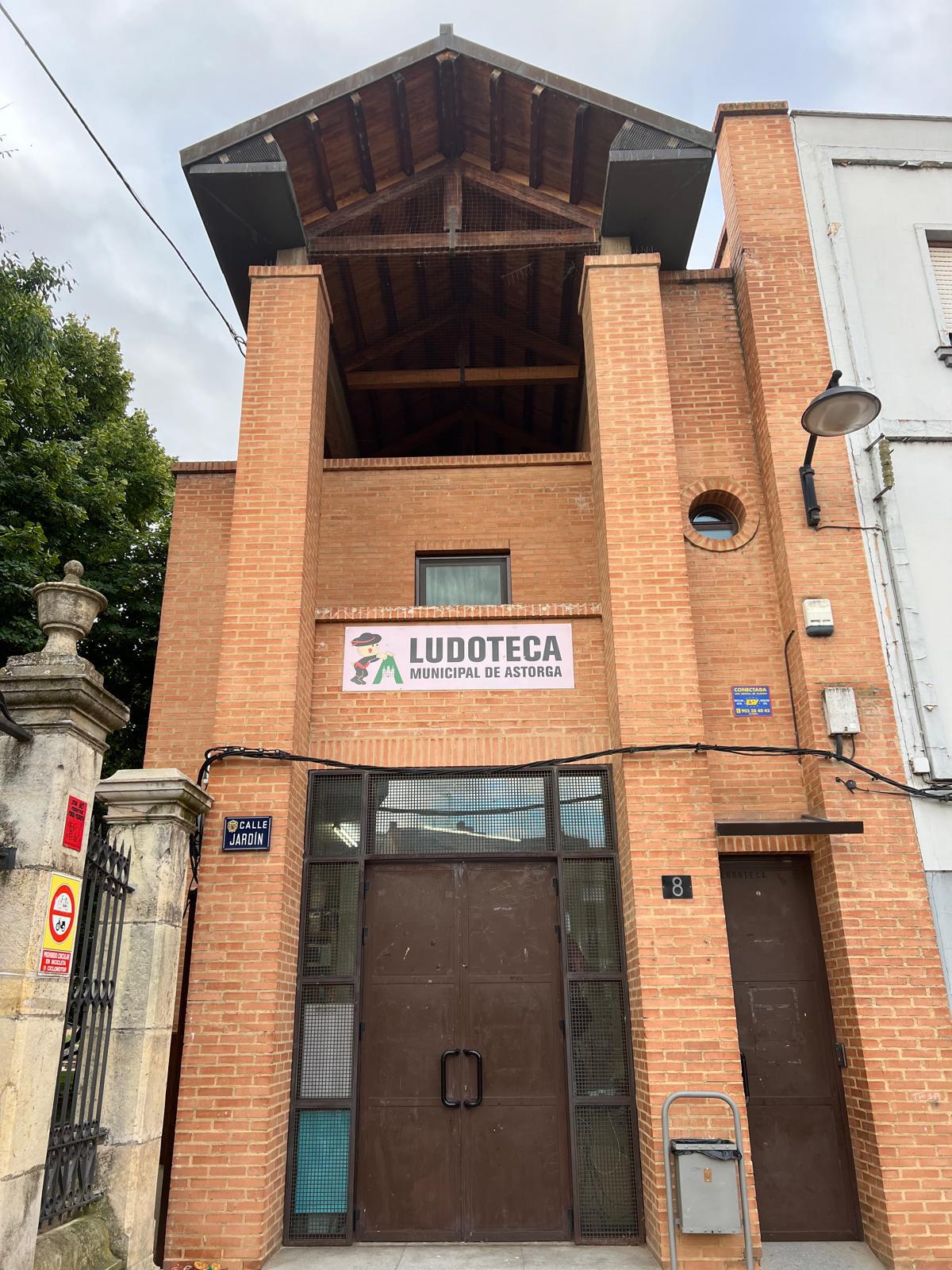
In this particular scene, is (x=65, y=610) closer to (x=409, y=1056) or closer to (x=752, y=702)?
(x=409, y=1056)

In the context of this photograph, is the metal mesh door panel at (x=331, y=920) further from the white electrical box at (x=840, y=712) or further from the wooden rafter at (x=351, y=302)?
the wooden rafter at (x=351, y=302)

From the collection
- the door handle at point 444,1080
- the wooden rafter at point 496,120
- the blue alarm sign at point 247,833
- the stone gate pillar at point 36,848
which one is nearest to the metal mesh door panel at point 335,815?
the blue alarm sign at point 247,833

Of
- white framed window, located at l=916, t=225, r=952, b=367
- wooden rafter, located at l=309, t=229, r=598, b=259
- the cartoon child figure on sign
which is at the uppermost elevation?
wooden rafter, located at l=309, t=229, r=598, b=259

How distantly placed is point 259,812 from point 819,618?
16.1ft

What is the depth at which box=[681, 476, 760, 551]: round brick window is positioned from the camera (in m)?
8.32

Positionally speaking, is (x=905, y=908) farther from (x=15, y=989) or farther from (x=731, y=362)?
(x=15, y=989)

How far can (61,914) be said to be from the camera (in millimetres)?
4727

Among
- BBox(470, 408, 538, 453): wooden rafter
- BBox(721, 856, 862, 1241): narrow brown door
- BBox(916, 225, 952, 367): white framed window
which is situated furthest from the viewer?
BBox(470, 408, 538, 453): wooden rafter

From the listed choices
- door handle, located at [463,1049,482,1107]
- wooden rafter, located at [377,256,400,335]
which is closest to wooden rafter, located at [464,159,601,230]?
wooden rafter, located at [377,256,400,335]

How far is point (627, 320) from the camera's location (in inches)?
337

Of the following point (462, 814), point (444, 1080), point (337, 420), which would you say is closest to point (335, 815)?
point (462, 814)

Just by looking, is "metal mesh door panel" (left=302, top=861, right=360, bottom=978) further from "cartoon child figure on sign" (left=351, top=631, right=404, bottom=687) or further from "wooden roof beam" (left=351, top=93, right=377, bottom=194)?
"wooden roof beam" (left=351, top=93, right=377, bottom=194)

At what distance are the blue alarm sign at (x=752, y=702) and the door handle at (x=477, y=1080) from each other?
11.5ft

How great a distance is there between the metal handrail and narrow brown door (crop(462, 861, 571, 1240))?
3.30ft
